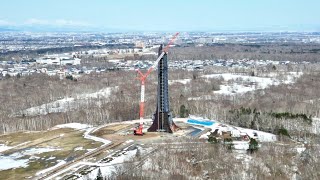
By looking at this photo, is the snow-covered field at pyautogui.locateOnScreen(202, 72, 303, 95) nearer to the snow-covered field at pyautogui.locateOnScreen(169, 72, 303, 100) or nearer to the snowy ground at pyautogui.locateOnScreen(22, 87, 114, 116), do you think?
the snow-covered field at pyautogui.locateOnScreen(169, 72, 303, 100)

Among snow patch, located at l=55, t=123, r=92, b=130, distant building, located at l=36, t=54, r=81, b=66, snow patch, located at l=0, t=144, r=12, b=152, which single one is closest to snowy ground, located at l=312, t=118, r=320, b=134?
snow patch, located at l=55, t=123, r=92, b=130

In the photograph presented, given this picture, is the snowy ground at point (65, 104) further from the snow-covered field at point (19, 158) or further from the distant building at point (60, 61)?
the distant building at point (60, 61)

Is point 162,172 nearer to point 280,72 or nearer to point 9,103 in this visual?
point 9,103

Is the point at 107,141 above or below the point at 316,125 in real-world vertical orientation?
above

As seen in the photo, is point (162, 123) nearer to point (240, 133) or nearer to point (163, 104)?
point (163, 104)

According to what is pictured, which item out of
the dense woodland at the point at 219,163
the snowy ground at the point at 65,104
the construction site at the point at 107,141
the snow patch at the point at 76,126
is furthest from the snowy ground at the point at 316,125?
the snowy ground at the point at 65,104

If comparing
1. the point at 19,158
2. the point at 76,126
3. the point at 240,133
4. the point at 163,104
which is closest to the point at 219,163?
the point at 240,133
